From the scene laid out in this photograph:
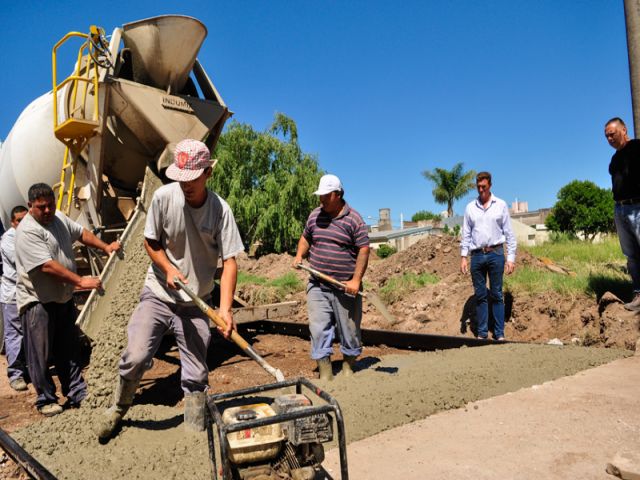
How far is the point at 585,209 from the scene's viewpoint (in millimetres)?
27938

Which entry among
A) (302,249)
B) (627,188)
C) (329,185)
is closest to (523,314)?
(627,188)

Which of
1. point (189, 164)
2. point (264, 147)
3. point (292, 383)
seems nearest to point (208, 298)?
point (189, 164)

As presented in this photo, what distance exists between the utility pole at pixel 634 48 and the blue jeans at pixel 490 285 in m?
2.20

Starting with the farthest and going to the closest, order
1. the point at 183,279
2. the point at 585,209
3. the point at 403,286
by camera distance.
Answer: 1. the point at 585,209
2. the point at 403,286
3. the point at 183,279

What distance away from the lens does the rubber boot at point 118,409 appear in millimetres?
3282

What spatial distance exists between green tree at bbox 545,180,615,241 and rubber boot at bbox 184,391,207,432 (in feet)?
91.2

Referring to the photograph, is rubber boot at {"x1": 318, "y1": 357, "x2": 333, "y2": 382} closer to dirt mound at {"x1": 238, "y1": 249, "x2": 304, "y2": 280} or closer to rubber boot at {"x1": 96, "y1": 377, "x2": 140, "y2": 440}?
rubber boot at {"x1": 96, "y1": 377, "x2": 140, "y2": 440}

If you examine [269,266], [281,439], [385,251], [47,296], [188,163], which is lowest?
[281,439]

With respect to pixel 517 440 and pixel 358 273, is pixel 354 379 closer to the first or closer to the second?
pixel 358 273

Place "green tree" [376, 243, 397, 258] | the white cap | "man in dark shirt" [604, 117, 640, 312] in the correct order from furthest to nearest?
1. "green tree" [376, 243, 397, 258]
2. "man in dark shirt" [604, 117, 640, 312]
3. the white cap

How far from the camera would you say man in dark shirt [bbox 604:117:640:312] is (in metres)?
5.14

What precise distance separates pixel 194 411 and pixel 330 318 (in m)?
1.73

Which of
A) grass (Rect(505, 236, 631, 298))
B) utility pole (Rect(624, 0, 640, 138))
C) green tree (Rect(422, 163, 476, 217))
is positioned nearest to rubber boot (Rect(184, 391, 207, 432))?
grass (Rect(505, 236, 631, 298))

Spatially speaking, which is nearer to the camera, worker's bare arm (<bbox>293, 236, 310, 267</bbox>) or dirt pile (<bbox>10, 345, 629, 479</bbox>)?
dirt pile (<bbox>10, 345, 629, 479</bbox>)
